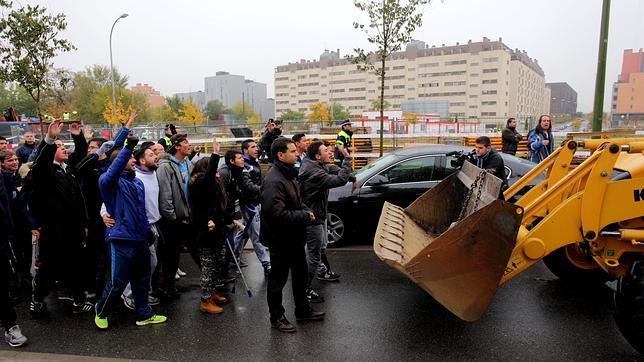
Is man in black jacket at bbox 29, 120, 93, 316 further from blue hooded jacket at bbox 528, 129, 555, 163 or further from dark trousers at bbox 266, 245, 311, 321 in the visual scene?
blue hooded jacket at bbox 528, 129, 555, 163

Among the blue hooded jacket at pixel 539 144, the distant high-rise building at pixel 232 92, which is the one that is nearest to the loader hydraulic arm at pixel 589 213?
the blue hooded jacket at pixel 539 144

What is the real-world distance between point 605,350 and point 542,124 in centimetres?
533

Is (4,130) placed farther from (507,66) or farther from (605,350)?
(507,66)

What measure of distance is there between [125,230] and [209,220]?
32.0 inches

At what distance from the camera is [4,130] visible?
21.2 m

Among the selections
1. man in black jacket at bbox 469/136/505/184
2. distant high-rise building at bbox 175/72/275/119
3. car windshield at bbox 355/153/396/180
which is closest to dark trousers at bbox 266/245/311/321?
car windshield at bbox 355/153/396/180

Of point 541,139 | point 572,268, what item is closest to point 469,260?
point 572,268

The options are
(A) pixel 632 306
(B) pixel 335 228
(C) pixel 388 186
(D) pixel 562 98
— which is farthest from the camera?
(D) pixel 562 98

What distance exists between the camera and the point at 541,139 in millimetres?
8297

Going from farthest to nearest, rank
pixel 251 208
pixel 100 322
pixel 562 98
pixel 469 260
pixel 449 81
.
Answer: pixel 562 98
pixel 449 81
pixel 251 208
pixel 100 322
pixel 469 260

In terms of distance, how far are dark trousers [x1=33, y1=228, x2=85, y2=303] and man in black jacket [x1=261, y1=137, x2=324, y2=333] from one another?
6.66ft

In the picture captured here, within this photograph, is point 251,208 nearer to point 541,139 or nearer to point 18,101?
point 541,139

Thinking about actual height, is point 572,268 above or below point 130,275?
below

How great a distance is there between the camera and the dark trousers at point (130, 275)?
4219mm
